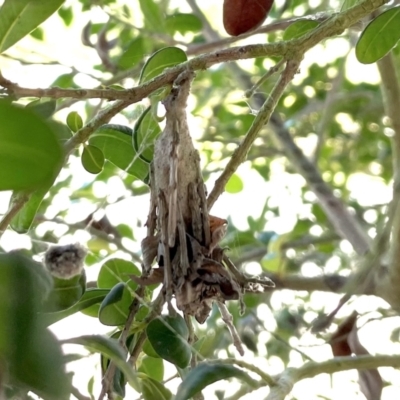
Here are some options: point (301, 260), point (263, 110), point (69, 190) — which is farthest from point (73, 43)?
point (263, 110)

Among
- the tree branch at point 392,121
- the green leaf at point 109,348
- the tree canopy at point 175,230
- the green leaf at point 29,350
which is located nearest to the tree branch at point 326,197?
the tree canopy at point 175,230

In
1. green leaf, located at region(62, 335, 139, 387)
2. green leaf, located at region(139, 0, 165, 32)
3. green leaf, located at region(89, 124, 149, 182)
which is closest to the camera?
green leaf, located at region(62, 335, 139, 387)

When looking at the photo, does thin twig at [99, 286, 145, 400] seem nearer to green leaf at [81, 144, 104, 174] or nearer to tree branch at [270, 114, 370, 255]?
green leaf at [81, 144, 104, 174]

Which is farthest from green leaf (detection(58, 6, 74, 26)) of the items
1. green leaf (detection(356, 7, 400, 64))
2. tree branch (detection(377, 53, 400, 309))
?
green leaf (detection(356, 7, 400, 64))

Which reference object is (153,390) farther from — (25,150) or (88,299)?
(25,150)

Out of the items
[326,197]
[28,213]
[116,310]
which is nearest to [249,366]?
[116,310]
